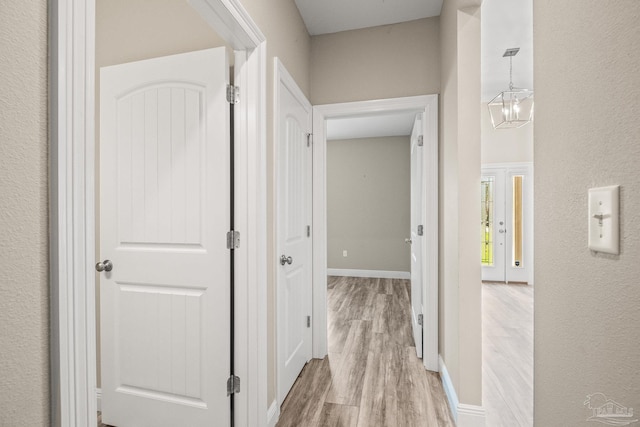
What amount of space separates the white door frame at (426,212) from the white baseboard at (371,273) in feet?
10.7

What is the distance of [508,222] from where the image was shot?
5.06 metres

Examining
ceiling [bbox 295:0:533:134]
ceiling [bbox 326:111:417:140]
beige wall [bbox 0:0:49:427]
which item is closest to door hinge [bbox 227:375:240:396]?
beige wall [bbox 0:0:49:427]

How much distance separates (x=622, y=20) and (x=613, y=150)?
0.20m

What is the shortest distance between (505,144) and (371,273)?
3.13 meters

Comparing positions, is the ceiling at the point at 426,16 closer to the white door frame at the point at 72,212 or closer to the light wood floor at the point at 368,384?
the white door frame at the point at 72,212

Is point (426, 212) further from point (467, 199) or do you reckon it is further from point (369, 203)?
point (369, 203)

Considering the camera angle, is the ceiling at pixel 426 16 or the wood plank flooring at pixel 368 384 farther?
the ceiling at pixel 426 16

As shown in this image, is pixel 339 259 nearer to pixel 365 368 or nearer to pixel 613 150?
pixel 365 368

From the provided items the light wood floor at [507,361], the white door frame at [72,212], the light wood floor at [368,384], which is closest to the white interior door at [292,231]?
the light wood floor at [368,384]

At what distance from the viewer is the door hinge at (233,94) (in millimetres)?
1508

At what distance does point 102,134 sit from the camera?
1692 millimetres

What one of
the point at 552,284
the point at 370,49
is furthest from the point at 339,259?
the point at 552,284

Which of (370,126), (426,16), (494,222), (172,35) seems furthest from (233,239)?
(494,222)

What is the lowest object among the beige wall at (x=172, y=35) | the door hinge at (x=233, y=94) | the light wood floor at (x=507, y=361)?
the light wood floor at (x=507, y=361)
